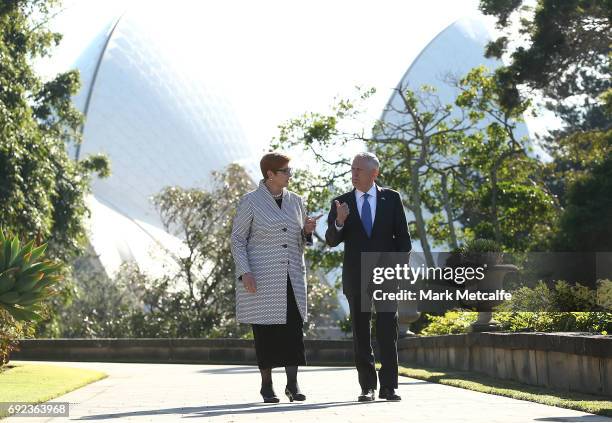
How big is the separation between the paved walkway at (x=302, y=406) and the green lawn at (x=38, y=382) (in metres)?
0.14

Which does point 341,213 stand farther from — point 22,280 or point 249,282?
point 22,280

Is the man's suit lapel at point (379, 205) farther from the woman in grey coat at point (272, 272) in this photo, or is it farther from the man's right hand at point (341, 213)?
the woman in grey coat at point (272, 272)

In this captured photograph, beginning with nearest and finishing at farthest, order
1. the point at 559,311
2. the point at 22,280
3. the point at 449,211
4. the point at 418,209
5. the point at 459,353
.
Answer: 1. the point at 22,280
2. the point at 559,311
3. the point at 459,353
4. the point at 418,209
5. the point at 449,211

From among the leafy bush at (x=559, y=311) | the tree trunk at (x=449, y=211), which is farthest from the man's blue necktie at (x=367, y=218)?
the tree trunk at (x=449, y=211)

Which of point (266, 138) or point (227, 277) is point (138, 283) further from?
point (266, 138)

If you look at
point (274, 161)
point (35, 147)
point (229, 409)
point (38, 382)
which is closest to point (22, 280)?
point (38, 382)

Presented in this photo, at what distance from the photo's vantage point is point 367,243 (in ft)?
21.4

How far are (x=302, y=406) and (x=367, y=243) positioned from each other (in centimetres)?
98

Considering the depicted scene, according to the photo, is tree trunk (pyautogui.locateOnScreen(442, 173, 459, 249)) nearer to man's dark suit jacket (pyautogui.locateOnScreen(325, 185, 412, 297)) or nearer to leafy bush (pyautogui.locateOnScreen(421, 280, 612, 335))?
leafy bush (pyautogui.locateOnScreen(421, 280, 612, 335))

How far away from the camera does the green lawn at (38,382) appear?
7.18 m

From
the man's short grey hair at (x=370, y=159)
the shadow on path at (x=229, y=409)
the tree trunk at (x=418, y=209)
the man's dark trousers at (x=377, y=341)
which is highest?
the tree trunk at (x=418, y=209)

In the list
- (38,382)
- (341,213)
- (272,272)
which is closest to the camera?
(341,213)

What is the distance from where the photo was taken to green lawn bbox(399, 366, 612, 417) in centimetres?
577

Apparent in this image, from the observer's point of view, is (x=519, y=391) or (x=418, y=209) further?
(x=418, y=209)
